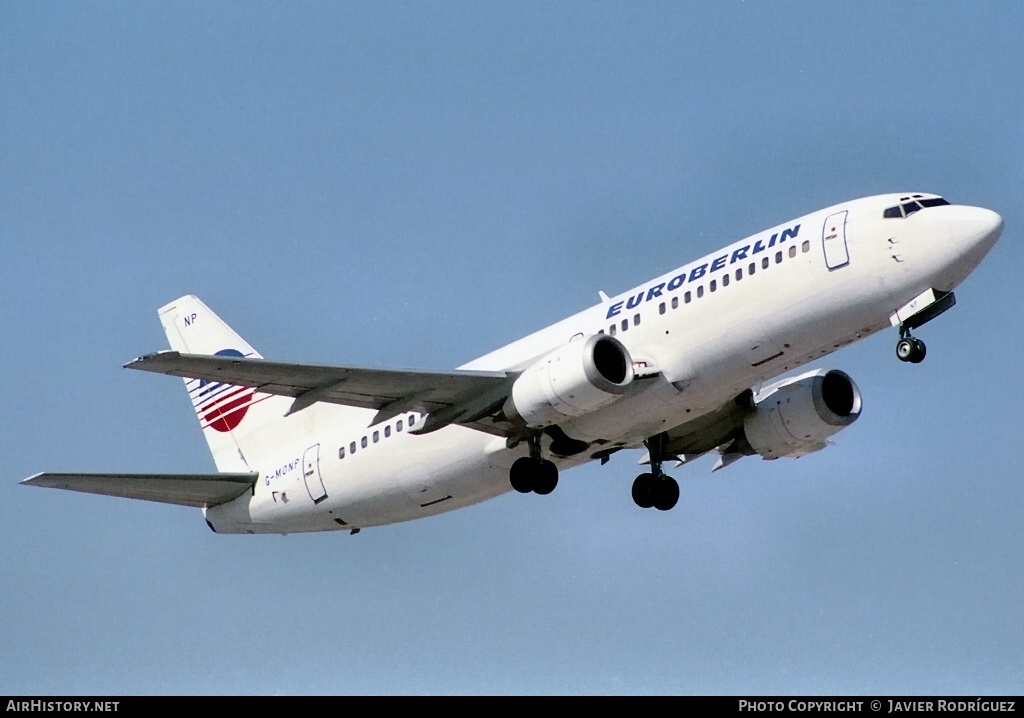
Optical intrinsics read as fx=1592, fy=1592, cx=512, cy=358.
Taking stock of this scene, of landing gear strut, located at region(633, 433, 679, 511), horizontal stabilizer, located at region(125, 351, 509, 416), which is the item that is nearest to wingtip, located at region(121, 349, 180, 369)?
horizontal stabilizer, located at region(125, 351, 509, 416)

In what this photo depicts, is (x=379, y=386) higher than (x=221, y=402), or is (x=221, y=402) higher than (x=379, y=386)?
(x=221, y=402)

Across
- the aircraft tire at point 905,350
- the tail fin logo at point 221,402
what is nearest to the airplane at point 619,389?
the aircraft tire at point 905,350

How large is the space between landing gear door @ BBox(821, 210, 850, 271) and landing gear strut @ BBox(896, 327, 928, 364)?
2.18 meters

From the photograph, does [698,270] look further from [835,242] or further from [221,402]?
[221,402]

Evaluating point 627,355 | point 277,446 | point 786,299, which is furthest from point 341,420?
point 786,299

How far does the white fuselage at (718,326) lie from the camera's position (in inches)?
1361

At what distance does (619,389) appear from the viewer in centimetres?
3562

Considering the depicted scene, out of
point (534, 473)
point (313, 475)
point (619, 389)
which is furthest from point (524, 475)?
point (313, 475)

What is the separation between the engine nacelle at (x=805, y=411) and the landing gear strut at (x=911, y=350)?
20.0 feet

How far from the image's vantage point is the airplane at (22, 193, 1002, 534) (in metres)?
34.8

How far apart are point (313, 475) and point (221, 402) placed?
701 centimetres

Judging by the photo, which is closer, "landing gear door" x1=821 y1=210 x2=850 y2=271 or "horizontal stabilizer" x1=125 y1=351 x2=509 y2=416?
"horizontal stabilizer" x1=125 y1=351 x2=509 y2=416

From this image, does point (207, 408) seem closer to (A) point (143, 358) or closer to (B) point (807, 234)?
(A) point (143, 358)

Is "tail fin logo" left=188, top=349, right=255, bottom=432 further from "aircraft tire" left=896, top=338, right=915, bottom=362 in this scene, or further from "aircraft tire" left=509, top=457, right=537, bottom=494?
"aircraft tire" left=896, top=338, right=915, bottom=362
